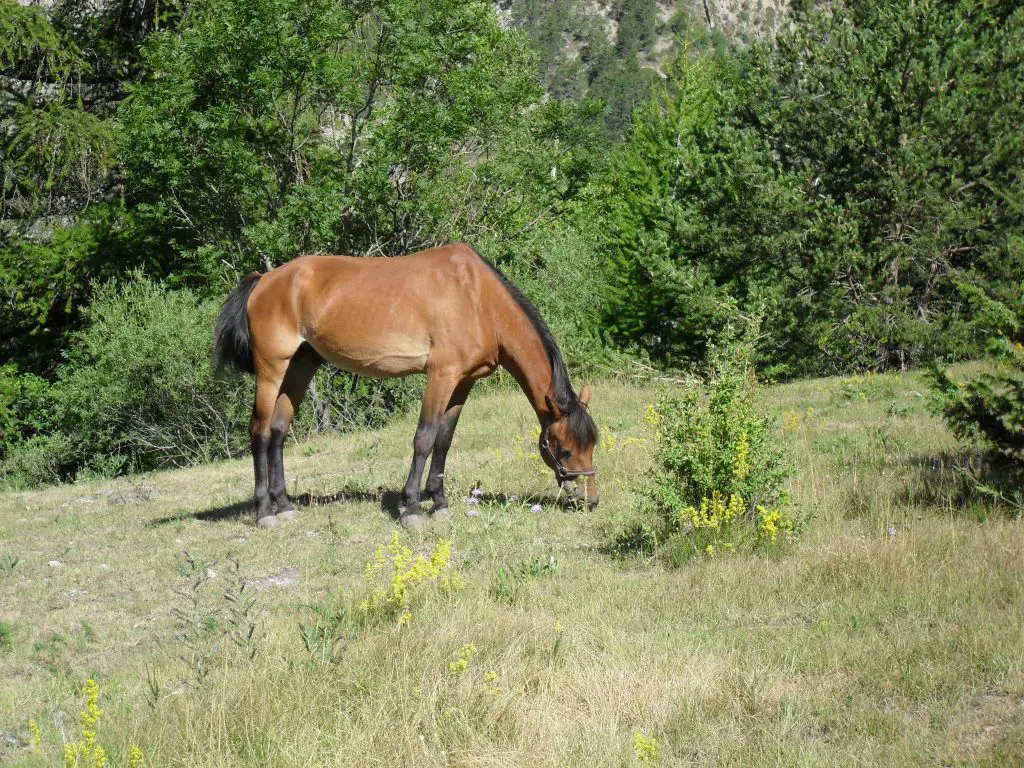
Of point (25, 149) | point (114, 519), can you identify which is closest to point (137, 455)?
point (25, 149)

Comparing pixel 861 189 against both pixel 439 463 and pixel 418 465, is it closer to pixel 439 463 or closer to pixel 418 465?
pixel 439 463

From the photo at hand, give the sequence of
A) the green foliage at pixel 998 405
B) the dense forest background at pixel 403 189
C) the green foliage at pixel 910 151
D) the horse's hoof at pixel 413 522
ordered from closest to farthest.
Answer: the green foliage at pixel 998 405, the horse's hoof at pixel 413 522, the green foliage at pixel 910 151, the dense forest background at pixel 403 189

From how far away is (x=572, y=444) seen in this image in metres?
8.26

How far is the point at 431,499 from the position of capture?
29.5 ft

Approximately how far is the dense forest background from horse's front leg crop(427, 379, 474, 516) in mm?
7735

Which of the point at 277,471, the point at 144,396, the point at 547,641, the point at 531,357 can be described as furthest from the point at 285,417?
the point at 144,396

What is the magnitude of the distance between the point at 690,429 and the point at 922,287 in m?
12.0

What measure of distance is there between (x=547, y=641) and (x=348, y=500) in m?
4.79

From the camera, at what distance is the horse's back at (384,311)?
830 cm

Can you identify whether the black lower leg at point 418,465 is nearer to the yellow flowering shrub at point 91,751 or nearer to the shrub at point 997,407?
the shrub at point 997,407

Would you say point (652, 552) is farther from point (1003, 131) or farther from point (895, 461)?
point (1003, 131)

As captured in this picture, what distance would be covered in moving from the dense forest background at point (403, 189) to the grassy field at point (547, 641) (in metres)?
8.29

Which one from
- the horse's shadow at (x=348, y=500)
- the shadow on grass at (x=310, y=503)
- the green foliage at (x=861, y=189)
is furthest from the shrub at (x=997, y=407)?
the green foliage at (x=861, y=189)

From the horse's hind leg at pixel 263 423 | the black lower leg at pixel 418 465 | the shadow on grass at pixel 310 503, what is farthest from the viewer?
the shadow on grass at pixel 310 503
